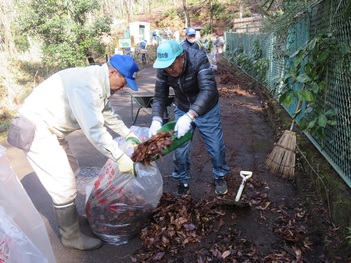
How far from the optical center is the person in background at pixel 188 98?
296 centimetres

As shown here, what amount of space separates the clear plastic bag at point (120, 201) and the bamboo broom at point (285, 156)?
6.39 ft

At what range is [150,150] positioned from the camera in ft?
9.14

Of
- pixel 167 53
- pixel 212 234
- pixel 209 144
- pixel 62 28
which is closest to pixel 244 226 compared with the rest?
pixel 212 234

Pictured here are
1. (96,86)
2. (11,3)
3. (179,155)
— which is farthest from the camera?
(11,3)

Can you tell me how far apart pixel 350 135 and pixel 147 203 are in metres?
2.11

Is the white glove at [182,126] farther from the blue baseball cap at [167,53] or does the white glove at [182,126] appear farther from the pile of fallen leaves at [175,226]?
the pile of fallen leaves at [175,226]

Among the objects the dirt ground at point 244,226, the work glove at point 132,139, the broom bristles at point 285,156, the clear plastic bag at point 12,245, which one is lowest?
the dirt ground at point 244,226

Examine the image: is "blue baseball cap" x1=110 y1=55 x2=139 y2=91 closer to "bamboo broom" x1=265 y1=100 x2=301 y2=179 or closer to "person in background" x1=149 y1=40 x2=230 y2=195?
"person in background" x1=149 y1=40 x2=230 y2=195

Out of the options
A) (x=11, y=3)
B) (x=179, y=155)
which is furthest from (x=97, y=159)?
(x=11, y=3)

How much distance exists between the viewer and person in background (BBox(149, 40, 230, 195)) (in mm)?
2961

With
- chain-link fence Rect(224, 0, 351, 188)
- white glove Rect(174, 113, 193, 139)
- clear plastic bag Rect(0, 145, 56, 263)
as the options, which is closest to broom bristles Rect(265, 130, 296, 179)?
chain-link fence Rect(224, 0, 351, 188)

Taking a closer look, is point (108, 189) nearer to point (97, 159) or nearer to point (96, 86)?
point (96, 86)

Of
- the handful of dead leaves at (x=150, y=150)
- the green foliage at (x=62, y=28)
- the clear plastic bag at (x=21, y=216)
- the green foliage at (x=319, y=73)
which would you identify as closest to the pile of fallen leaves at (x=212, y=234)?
the handful of dead leaves at (x=150, y=150)

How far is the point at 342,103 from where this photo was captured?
3.15 m
